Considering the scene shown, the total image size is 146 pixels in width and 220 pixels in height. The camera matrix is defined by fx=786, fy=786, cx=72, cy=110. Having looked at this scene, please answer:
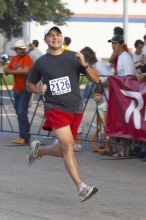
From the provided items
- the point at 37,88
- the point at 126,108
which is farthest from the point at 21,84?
the point at 37,88

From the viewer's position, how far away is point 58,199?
8625 millimetres

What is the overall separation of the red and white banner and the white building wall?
136 feet

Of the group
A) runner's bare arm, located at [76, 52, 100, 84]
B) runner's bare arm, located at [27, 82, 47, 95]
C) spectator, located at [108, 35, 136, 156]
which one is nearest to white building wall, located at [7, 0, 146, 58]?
spectator, located at [108, 35, 136, 156]

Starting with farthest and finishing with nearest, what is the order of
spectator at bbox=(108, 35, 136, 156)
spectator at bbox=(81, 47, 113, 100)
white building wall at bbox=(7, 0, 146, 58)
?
white building wall at bbox=(7, 0, 146, 58) < spectator at bbox=(81, 47, 113, 100) < spectator at bbox=(108, 35, 136, 156)

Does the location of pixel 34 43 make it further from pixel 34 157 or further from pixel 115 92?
pixel 34 157

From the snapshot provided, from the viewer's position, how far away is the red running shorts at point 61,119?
8.31m

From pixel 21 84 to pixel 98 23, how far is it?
4144 centimetres

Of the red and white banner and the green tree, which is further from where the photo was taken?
the green tree

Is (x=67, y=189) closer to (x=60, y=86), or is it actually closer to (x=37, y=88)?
(x=37, y=88)

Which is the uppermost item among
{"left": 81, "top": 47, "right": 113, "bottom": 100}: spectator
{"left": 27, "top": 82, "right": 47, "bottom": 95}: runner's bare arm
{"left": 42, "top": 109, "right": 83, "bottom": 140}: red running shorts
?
{"left": 27, "top": 82, "right": 47, "bottom": 95}: runner's bare arm

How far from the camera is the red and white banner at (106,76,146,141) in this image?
11416mm

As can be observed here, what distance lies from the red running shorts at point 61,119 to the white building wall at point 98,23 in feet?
147

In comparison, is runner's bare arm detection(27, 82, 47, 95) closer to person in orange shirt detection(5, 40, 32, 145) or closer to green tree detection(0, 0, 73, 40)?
person in orange shirt detection(5, 40, 32, 145)

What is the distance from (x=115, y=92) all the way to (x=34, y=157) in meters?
3.27
